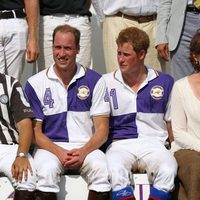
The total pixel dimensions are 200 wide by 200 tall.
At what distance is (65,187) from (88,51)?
4.64ft

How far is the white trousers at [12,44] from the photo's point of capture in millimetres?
5762

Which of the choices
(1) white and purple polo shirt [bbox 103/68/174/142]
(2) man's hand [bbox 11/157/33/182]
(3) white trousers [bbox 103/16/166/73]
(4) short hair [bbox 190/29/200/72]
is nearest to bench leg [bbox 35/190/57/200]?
(2) man's hand [bbox 11/157/33/182]

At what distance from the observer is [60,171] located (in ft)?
16.9

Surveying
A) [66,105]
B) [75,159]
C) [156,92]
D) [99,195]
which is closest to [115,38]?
[156,92]

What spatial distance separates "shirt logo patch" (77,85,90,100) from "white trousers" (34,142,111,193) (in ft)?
1.46

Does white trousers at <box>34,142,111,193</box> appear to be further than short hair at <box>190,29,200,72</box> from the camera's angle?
No

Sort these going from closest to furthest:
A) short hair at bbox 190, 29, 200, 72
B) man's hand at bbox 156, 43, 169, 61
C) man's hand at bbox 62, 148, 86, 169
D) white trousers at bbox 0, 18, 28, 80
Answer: man's hand at bbox 62, 148, 86, 169 → short hair at bbox 190, 29, 200, 72 → white trousers at bbox 0, 18, 28, 80 → man's hand at bbox 156, 43, 169, 61

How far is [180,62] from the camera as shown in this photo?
5957 millimetres

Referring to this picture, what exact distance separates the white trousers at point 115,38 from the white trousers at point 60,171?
1281mm

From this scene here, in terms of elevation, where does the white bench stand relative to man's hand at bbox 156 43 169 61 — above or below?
below

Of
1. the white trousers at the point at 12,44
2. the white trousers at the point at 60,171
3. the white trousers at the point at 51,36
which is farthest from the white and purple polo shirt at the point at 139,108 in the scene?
the white trousers at the point at 12,44

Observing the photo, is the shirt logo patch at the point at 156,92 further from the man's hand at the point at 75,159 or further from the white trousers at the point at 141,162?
the man's hand at the point at 75,159

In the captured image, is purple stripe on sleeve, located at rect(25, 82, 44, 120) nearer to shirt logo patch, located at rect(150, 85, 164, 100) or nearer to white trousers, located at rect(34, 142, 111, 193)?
white trousers, located at rect(34, 142, 111, 193)

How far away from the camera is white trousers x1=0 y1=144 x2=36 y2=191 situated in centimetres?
500
